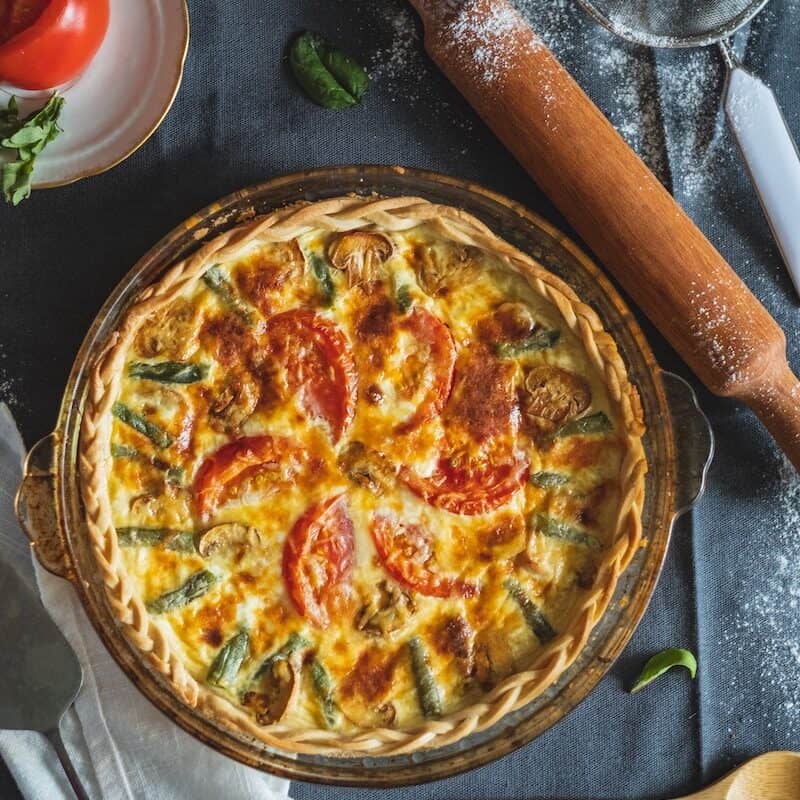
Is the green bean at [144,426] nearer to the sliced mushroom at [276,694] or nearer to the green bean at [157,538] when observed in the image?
the green bean at [157,538]

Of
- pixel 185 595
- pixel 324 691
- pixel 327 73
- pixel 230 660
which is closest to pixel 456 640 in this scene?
pixel 324 691

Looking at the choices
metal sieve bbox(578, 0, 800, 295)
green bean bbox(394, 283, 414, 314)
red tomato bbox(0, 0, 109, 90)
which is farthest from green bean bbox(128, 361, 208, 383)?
metal sieve bbox(578, 0, 800, 295)

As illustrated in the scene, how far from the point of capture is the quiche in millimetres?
3068

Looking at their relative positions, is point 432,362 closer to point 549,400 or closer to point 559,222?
point 549,400

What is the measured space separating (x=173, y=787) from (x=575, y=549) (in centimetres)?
148

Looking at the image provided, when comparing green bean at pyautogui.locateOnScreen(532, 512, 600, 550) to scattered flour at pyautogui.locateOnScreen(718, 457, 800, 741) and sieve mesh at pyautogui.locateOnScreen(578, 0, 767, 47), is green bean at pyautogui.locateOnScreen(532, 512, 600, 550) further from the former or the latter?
sieve mesh at pyautogui.locateOnScreen(578, 0, 767, 47)

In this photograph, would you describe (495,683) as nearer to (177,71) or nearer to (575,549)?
(575,549)

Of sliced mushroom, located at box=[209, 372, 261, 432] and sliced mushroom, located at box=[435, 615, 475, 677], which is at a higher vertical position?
sliced mushroom, located at box=[209, 372, 261, 432]

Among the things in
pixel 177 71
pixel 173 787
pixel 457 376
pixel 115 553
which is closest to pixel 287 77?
pixel 177 71

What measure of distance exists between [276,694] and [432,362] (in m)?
1.08

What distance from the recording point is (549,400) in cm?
312

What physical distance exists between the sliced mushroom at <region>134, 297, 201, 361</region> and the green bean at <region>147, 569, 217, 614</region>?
646mm

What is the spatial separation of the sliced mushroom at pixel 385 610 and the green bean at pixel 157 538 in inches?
21.3

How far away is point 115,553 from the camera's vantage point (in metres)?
2.99
